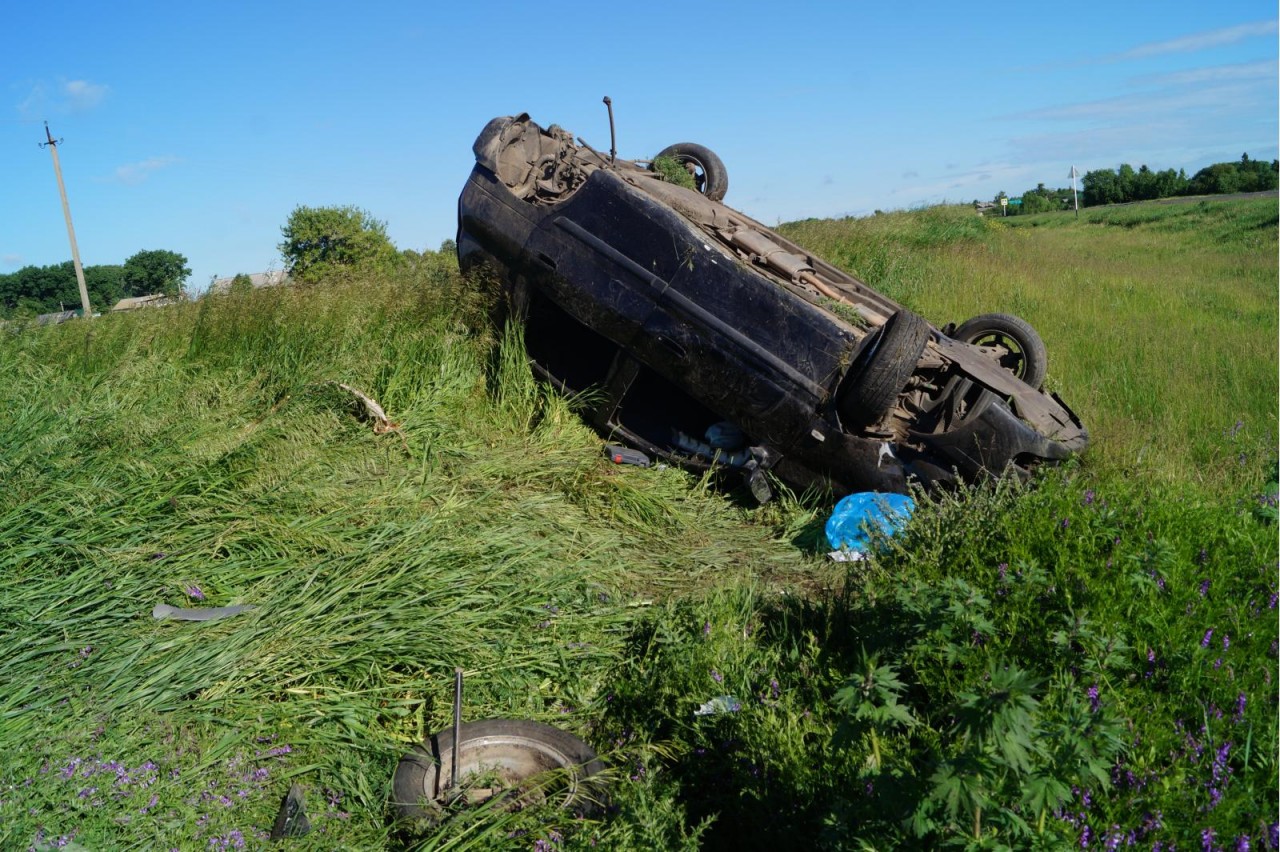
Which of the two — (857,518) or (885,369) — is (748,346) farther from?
(857,518)

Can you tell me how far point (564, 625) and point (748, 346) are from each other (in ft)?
7.38

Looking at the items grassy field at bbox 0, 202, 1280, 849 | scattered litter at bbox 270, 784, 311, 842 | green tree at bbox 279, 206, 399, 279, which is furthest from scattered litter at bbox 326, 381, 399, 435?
green tree at bbox 279, 206, 399, 279

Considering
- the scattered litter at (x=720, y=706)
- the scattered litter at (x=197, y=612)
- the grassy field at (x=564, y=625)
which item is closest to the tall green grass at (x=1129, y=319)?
the grassy field at (x=564, y=625)

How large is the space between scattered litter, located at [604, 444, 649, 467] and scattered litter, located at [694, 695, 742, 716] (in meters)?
2.81

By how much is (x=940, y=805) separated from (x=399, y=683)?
2.28 meters

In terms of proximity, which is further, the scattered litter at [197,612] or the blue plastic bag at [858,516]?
the blue plastic bag at [858,516]

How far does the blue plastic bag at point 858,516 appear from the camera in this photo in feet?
17.0

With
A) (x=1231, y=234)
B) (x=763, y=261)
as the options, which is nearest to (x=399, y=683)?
(x=763, y=261)

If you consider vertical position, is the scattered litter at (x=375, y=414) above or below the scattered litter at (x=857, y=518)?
above

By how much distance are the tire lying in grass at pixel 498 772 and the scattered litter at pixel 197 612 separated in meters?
1.08

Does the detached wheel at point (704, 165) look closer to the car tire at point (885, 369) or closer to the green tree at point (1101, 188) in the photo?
the car tire at point (885, 369)

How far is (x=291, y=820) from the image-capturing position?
10.1ft

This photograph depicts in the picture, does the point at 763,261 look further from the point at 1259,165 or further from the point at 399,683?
the point at 1259,165

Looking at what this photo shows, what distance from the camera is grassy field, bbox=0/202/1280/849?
2.75m
